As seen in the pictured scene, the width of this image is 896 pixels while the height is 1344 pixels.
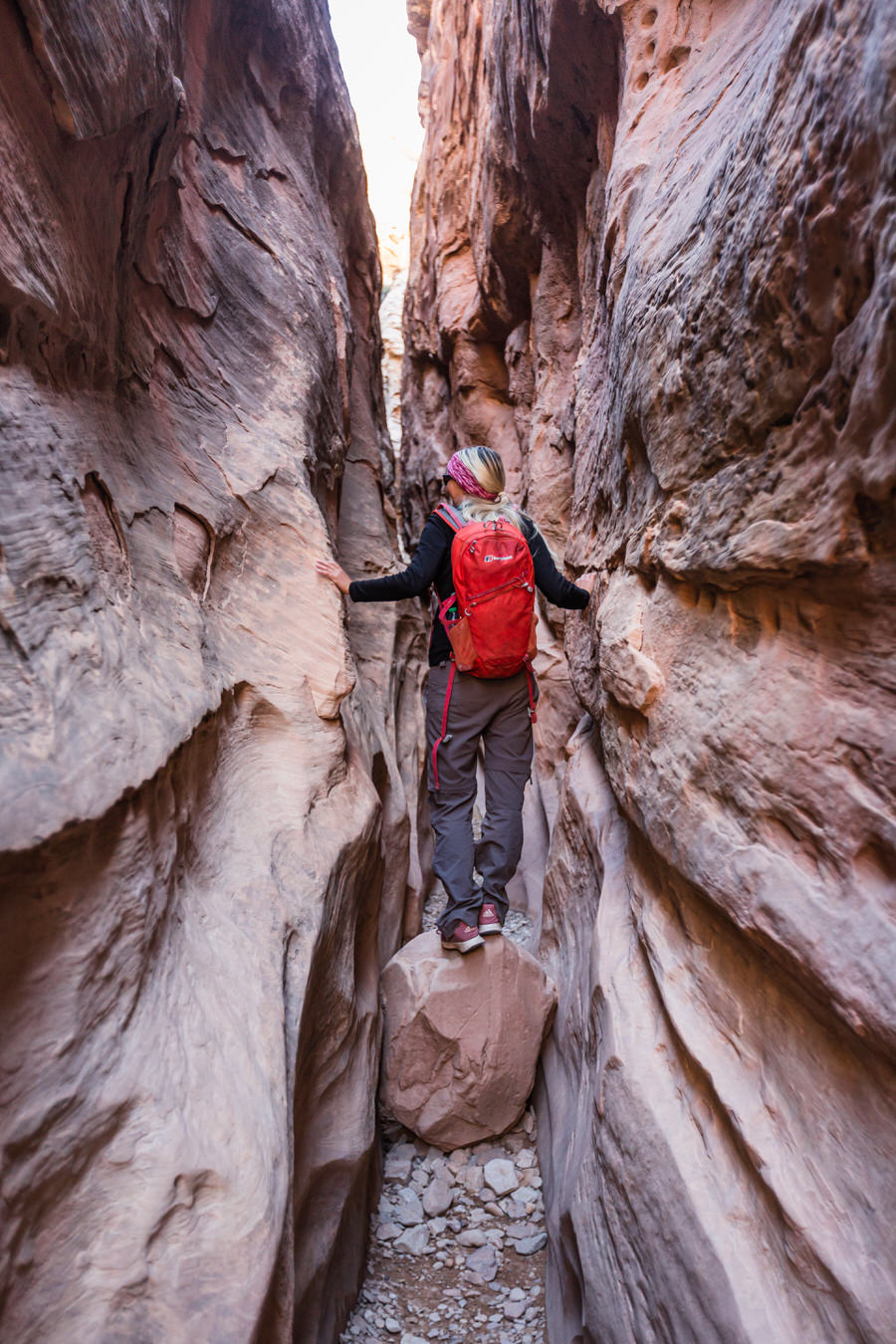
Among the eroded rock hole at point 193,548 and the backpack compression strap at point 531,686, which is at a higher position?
the eroded rock hole at point 193,548

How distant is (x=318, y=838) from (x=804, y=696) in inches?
70.0

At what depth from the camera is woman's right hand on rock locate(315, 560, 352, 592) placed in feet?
11.1

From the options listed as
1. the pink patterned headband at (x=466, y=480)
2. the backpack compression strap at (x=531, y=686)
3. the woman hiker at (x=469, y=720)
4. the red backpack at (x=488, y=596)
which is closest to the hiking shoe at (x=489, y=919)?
the woman hiker at (x=469, y=720)

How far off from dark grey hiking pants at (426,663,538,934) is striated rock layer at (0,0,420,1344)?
37 centimetres

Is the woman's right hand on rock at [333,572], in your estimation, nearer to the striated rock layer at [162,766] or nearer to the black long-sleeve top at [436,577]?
the striated rock layer at [162,766]

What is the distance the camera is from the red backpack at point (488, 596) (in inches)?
114

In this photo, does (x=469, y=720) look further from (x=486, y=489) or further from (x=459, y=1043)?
(x=459, y=1043)

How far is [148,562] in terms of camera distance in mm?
2520

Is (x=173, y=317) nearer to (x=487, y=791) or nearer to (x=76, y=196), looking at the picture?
(x=76, y=196)

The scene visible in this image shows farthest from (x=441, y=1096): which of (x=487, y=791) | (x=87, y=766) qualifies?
(x=87, y=766)

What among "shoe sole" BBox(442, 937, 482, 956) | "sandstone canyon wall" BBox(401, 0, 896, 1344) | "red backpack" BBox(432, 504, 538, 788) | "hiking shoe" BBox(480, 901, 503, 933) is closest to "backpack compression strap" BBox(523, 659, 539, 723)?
"red backpack" BBox(432, 504, 538, 788)

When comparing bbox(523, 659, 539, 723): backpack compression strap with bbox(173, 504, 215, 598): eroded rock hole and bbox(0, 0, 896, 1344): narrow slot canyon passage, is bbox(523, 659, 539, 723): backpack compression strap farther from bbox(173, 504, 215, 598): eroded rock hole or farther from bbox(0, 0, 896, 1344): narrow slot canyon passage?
bbox(173, 504, 215, 598): eroded rock hole

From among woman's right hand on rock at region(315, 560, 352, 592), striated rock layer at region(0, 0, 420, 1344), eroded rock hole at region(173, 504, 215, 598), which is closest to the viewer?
striated rock layer at region(0, 0, 420, 1344)

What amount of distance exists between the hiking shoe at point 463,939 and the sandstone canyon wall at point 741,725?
47 cm
